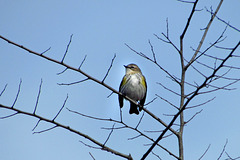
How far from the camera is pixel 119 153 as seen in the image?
4.14 m

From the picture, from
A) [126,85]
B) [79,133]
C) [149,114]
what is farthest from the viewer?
[126,85]

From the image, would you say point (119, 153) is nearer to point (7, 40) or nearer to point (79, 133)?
point (79, 133)

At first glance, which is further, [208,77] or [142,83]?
[142,83]

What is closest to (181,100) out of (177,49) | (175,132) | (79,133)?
(175,132)

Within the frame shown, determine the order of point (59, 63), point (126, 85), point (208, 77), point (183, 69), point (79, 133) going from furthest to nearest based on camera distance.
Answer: point (126, 85) < point (183, 69) < point (59, 63) < point (79, 133) < point (208, 77)

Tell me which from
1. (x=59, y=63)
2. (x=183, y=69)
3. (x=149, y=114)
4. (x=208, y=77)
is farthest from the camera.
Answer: (x=149, y=114)

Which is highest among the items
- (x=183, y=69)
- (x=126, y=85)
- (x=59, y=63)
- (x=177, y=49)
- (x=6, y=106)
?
(x=126, y=85)

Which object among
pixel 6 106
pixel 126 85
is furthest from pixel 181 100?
pixel 126 85

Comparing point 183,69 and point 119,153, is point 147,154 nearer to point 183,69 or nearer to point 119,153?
point 119,153

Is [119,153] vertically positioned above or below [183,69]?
below

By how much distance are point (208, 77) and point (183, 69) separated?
106 centimetres

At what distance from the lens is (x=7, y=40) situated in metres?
4.00

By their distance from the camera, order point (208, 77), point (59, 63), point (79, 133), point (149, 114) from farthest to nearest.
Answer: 1. point (149, 114)
2. point (59, 63)
3. point (79, 133)
4. point (208, 77)

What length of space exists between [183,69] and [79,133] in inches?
70.1
